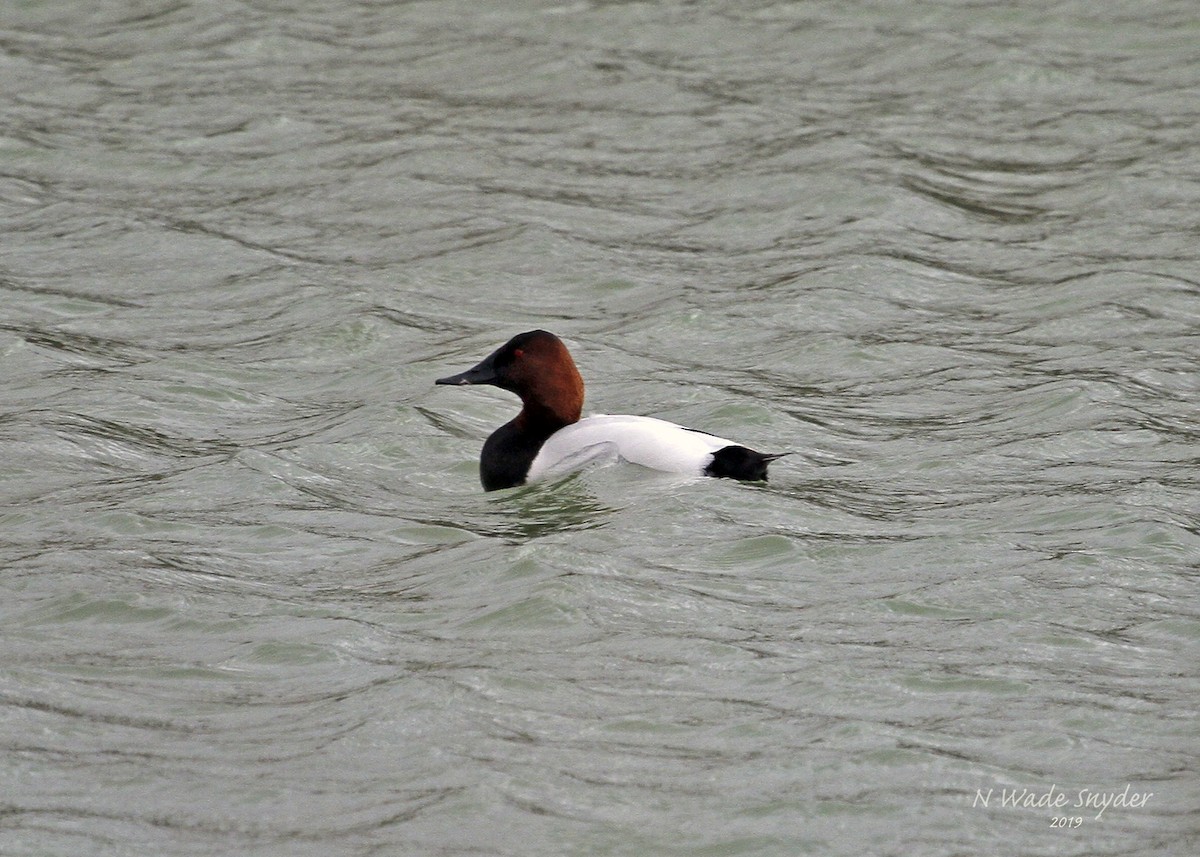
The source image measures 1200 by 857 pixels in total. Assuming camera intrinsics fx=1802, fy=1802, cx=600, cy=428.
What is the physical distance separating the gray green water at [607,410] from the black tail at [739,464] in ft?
0.22

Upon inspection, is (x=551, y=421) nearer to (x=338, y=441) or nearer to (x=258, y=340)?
(x=338, y=441)

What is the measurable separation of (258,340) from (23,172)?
332cm

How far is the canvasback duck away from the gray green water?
0.34 ft

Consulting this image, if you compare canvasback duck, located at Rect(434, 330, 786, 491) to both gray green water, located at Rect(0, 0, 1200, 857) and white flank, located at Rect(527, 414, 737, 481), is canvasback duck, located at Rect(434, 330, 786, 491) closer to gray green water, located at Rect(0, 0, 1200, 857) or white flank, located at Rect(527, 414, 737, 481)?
white flank, located at Rect(527, 414, 737, 481)

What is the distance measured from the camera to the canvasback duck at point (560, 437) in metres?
6.65

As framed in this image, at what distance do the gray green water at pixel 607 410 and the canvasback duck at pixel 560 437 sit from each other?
0.10 m

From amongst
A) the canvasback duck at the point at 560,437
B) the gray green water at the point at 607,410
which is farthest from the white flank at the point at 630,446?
the gray green water at the point at 607,410

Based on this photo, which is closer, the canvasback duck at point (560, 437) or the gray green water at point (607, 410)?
the gray green water at point (607, 410)

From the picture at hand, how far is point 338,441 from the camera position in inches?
289

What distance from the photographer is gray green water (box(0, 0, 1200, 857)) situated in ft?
14.5

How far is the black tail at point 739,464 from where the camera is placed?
6598mm

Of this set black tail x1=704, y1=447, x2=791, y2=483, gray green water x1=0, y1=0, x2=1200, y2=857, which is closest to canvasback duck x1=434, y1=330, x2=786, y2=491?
black tail x1=704, y1=447, x2=791, y2=483

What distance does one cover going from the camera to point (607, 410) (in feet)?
26.1

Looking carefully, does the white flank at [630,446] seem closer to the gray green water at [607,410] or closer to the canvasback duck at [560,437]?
the canvasback duck at [560,437]
